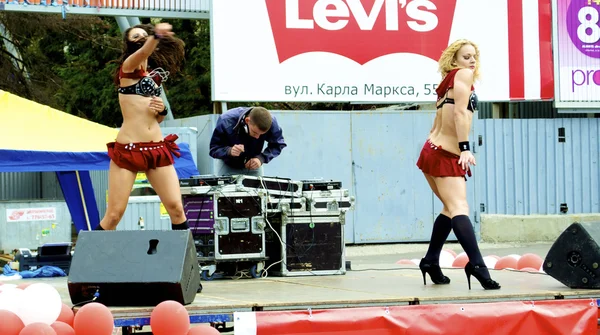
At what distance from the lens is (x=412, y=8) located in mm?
18031

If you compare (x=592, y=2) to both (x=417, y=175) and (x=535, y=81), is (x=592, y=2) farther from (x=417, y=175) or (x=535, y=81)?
(x=417, y=175)

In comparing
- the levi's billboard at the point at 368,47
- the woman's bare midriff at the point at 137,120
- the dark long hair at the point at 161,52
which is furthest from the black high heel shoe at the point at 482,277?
the levi's billboard at the point at 368,47

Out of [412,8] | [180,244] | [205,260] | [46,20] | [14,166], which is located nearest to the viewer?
[180,244]

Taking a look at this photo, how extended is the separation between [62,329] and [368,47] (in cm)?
1234

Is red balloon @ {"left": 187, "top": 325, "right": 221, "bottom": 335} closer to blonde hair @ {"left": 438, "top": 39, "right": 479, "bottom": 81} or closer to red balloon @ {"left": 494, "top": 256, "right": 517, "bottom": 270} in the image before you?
blonde hair @ {"left": 438, "top": 39, "right": 479, "bottom": 81}

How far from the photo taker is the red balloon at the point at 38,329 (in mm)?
5746

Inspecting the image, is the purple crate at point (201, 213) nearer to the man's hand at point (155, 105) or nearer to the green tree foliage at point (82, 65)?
the man's hand at point (155, 105)

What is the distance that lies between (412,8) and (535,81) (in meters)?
2.58

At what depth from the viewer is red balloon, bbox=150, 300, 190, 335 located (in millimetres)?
5930

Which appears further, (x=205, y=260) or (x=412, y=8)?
(x=412, y=8)

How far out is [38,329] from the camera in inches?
227

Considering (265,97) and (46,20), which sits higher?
(46,20)

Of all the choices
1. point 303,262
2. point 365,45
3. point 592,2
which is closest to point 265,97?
point 365,45

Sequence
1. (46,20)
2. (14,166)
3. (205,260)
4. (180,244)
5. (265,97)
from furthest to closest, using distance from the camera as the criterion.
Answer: (46,20)
(265,97)
(14,166)
(205,260)
(180,244)
